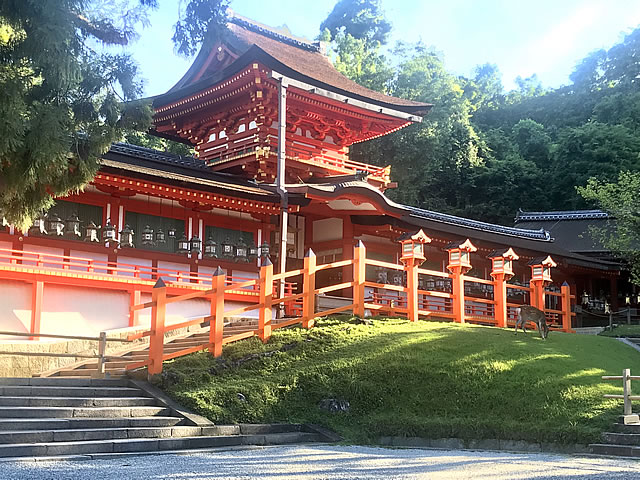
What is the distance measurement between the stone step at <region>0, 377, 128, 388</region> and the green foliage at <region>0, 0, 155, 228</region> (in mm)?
2888

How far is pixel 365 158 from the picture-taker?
1518 inches

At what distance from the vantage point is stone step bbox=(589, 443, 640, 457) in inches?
361

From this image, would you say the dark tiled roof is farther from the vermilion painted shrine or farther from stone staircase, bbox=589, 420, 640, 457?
stone staircase, bbox=589, 420, 640, 457

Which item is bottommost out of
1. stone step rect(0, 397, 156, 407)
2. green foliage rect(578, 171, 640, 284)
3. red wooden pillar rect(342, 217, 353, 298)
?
stone step rect(0, 397, 156, 407)

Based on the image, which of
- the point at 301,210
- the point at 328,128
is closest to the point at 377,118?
the point at 328,128

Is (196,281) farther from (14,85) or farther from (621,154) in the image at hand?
(621,154)

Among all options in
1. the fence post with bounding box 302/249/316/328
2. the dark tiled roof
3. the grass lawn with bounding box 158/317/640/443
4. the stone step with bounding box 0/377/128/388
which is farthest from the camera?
the dark tiled roof

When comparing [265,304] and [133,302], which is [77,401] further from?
[133,302]

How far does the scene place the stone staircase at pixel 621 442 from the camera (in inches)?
362

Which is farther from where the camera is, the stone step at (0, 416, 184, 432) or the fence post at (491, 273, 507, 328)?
the fence post at (491, 273, 507, 328)

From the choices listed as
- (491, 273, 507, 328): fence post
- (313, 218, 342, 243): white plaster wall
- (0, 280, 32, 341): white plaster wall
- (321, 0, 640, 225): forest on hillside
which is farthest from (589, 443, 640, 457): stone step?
(321, 0, 640, 225): forest on hillside

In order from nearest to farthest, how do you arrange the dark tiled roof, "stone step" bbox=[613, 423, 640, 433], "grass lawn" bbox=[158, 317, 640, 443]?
"stone step" bbox=[613, 423, 640, 433], "grass lawn" bbox=[158, 317, 640, 443], the dark tiled roof

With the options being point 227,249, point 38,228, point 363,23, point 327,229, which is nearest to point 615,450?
point 227,249

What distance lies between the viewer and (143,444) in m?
9.16
